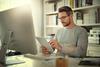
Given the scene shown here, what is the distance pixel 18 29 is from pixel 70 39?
1300mm

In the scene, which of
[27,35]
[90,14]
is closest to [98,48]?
[90,14]

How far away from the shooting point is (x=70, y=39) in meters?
2.51

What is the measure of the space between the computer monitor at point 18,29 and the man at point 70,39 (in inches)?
22.8

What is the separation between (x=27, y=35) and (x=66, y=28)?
1.38m

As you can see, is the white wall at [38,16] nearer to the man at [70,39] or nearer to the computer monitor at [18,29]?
the man at [70,39]

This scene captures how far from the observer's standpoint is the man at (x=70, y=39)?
2227 millimetres

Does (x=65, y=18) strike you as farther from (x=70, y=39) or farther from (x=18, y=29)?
(x=18, y=29)

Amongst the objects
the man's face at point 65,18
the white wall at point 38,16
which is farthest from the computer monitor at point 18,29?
the white wall at point 38,16

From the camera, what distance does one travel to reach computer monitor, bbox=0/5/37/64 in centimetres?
125

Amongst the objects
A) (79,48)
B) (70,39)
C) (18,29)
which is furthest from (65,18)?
(18,29)

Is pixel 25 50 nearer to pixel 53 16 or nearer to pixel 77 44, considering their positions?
pixel 77 44

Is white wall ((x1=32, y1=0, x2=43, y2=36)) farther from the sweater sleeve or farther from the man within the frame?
the sweater sleeve

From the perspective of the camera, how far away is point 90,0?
302 centimetres

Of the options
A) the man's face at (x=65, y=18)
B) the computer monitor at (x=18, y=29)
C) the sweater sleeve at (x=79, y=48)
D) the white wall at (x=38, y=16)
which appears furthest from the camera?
the white wall at (x=38, y=16)
